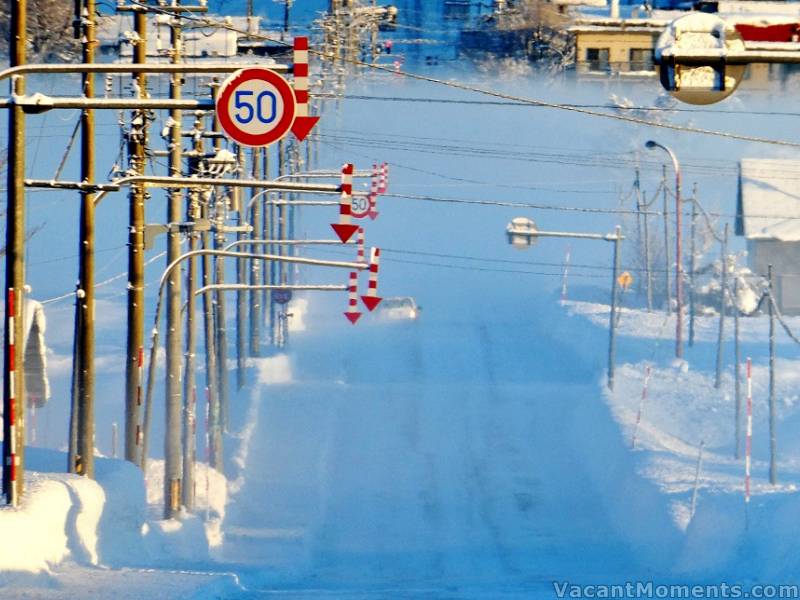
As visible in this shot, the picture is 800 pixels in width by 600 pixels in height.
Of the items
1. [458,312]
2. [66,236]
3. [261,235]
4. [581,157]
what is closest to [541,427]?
[261,235]

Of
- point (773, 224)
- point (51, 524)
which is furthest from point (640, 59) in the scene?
point (51, 524)

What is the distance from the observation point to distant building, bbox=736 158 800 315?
47844 mm

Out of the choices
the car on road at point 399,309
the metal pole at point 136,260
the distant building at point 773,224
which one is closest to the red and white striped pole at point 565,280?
the car on road at point 399,309

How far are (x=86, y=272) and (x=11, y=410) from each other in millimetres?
4023

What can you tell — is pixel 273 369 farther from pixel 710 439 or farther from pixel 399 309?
pixel 710 439

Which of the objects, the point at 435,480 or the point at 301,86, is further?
the point at 435,480

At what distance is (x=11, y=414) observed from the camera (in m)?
13.2

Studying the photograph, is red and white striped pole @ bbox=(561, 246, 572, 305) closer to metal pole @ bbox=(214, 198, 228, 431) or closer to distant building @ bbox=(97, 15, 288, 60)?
A: distant building @ bbox=(97, 15, 288, 60)

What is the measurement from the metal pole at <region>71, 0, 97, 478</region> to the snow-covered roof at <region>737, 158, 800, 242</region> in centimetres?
3425

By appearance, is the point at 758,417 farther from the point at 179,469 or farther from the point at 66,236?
the point at 66,236

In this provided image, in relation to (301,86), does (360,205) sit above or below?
below

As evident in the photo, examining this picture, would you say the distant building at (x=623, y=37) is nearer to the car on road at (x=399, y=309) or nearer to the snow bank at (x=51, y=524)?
the car on road at (x=399, y=309)

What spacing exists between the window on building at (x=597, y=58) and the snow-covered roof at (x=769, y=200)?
18.1 feet

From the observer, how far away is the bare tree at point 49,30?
30.8 meters
